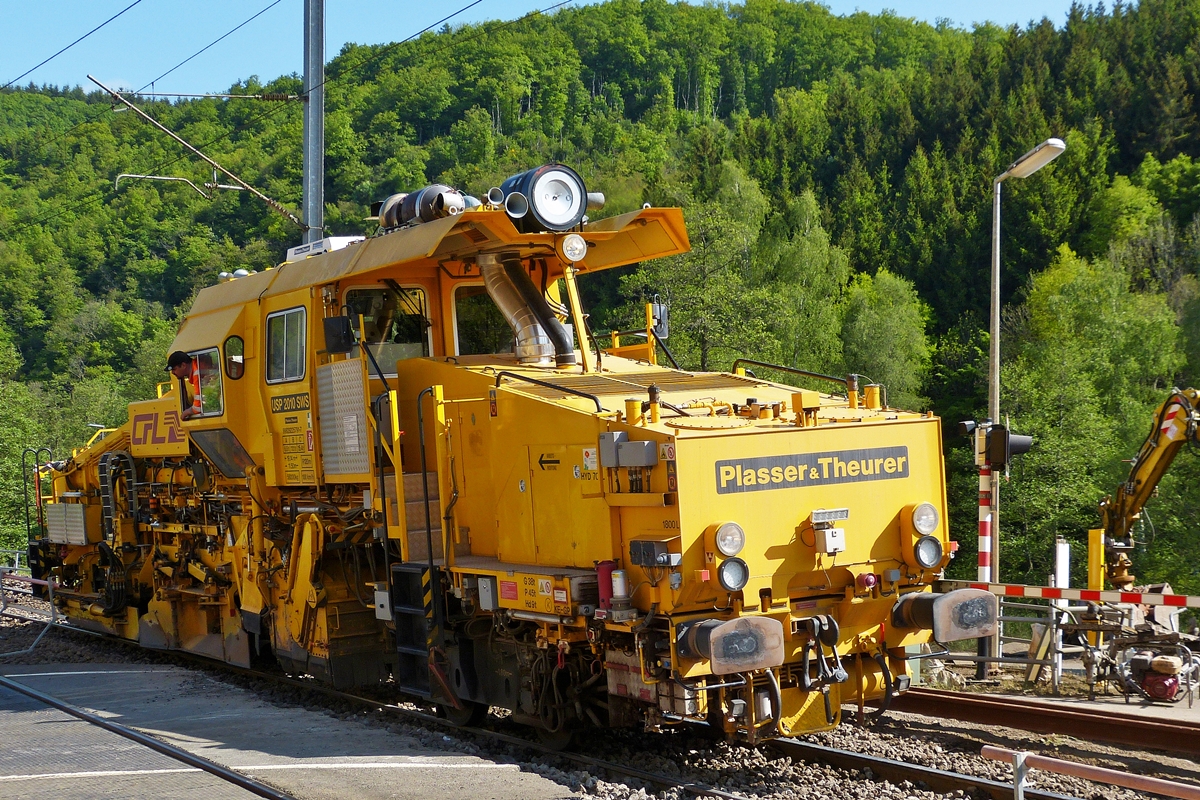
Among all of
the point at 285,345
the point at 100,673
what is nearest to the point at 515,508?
the point at 285,345

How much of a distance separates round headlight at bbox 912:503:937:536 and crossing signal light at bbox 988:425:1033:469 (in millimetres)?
3337

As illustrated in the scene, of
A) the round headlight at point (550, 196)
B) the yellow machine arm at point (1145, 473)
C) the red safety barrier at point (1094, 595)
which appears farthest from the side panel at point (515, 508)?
the yellow machine arm at point (1145, 473)

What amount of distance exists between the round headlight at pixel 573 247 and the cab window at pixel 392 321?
4.60 feet

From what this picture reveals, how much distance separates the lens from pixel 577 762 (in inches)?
308

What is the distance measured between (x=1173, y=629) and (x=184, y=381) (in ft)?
34.0

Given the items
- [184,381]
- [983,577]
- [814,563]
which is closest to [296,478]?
[184,381]

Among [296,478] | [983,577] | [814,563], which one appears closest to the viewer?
[814,563]

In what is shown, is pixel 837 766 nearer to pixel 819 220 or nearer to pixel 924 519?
pixel 924 519

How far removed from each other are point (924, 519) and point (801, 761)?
189 cm

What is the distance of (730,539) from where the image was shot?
672 centimetres

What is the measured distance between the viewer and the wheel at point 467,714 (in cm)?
883

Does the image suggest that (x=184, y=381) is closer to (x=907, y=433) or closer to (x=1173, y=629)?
(x=907, y=433)

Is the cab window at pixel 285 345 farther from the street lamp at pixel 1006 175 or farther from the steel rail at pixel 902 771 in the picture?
the street lamp at pixel 1006 175

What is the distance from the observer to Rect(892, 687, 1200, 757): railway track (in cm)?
827
